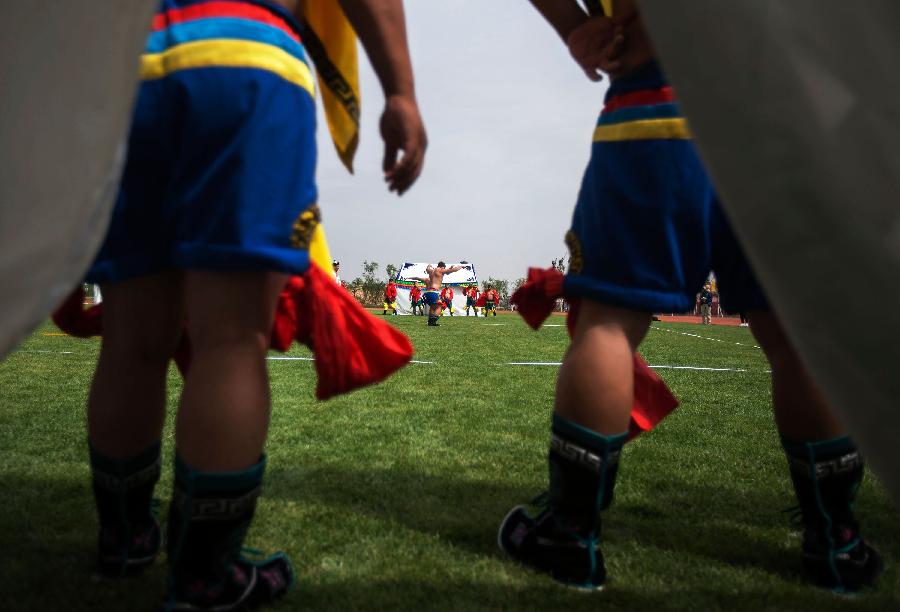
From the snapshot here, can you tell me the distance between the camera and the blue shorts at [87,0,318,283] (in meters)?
0.88

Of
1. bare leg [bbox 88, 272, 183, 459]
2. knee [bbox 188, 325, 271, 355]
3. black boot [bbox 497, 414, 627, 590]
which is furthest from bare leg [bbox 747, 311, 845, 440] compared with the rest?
bare leg [bbox 88, 272, 183, 459]

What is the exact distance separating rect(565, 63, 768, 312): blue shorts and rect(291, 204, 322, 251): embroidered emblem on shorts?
0.48m

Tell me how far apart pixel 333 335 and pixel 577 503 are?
0.49 metres

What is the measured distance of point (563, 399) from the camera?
1195mm

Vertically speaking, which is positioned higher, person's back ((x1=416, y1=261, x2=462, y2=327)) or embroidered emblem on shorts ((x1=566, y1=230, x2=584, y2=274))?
embroidered emblem on shorts ((x1=566, y1=230, x2=584, y2=274))

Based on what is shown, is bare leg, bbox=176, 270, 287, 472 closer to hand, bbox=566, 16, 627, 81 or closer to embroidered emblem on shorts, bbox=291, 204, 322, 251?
embroidered emblem on shorts, bbox=291, 204, 322, 251

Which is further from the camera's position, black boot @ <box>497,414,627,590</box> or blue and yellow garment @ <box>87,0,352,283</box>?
black boot @ <box>497,414,627,590</box>

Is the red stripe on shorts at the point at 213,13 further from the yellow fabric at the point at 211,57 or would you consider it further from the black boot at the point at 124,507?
the black boot at the point at 124,507

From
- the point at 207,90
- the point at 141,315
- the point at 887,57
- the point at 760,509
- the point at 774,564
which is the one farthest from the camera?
the point at 760,509

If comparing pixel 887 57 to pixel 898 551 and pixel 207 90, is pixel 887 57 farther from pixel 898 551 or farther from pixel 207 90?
pixel 898 551

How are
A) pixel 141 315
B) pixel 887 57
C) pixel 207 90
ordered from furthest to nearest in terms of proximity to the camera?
1. pixel 141 315
2. pixel 207 90
3. pixel 887 57

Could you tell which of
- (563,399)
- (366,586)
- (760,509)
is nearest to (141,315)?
(366,586)

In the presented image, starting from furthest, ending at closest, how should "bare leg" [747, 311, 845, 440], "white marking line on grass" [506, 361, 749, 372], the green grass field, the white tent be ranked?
the white tent
"white marking line on grass" [506, 361, 749, 372]
"bare leg" [747, 311, 845, 440]
the green grass field

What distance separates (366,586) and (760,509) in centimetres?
98
